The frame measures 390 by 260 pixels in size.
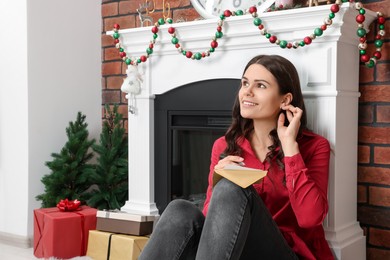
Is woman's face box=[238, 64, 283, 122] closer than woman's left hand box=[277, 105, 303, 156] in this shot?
No

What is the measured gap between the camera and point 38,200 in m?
2.84

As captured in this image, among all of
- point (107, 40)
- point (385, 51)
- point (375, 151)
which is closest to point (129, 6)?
point (107, 40)

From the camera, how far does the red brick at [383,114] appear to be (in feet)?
7.00

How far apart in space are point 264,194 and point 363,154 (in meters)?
0.55

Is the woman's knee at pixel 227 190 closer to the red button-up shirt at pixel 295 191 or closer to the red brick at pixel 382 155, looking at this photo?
the red button-up shirt at pixel 295 191

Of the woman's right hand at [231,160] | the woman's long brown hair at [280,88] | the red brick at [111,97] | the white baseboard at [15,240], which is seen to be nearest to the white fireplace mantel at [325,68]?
the woman's long brown hair at [280,88]

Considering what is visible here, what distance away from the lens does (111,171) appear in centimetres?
283

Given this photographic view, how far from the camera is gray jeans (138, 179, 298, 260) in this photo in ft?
5.16

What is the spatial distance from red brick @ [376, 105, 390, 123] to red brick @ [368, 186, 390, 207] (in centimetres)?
27

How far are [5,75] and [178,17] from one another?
39.0 inches

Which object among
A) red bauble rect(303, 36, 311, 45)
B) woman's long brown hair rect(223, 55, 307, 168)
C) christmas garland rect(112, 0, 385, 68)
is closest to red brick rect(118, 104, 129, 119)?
christmas garland rect(112, 0, 385, 68)

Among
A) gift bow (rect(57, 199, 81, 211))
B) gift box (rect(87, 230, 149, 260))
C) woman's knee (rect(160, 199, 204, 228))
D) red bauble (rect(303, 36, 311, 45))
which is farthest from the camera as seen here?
gift bow (rect(57, 199, 81, 211))

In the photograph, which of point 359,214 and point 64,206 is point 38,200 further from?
point 359,214

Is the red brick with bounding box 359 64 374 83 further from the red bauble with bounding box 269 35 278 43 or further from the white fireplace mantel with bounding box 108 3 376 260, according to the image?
the red bauble with bounding box 269 35 278 43
